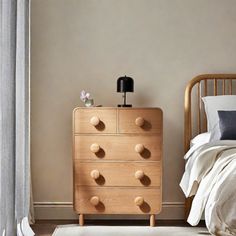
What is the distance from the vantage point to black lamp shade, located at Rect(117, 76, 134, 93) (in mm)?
4133

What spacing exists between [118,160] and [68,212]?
0.71m

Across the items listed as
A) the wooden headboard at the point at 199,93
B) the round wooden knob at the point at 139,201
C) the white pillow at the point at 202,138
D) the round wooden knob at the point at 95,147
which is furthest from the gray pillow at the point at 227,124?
the round wooden knob at the point at 95,147

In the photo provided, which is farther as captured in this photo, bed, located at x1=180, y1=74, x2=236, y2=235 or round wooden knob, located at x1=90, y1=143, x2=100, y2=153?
round wooden knob, located at x1=90, y1=143, x2=100, y2=153

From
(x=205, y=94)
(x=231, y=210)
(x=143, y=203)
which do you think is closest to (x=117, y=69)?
(x=205, y=94)

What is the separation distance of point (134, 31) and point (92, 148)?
1060 millimetres

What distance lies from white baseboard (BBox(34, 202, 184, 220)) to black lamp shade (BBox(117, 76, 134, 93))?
0.98 metres

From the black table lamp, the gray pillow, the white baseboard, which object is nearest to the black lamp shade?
the black table lamp

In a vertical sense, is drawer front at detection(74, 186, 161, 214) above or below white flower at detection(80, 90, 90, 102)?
below

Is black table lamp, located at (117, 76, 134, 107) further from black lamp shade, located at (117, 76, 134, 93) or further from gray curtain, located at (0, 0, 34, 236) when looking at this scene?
gray curtain, located at (0, 0, 34, 236)

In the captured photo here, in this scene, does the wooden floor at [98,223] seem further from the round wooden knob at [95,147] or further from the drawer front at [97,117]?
the drawer front at [97,117]

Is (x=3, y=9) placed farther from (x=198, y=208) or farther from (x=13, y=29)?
(x=198, y=208)

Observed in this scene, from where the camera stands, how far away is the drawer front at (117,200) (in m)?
3.97

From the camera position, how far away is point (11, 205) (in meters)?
3.07

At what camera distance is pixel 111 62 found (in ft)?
14.5
